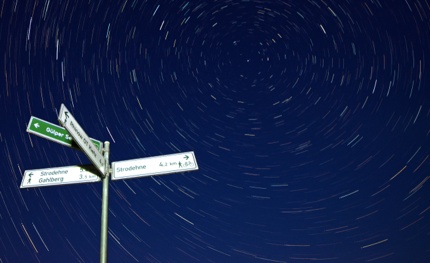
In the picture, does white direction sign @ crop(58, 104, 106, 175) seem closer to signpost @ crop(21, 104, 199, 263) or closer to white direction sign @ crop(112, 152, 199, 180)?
signpost @ crop(21, 104, 199, 263)

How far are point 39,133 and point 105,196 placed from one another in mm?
988

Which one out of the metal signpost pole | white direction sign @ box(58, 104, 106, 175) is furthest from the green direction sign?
the metal signpost pole

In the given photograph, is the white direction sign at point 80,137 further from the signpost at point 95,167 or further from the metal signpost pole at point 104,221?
the metal signpost pole at point 104,221

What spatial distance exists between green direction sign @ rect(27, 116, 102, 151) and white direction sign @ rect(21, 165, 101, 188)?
0.36 m

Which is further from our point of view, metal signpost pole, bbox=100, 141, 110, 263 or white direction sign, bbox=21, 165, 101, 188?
white direction sign, bbox=21, 165, 101, 188

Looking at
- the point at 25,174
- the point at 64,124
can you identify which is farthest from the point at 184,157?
the point at 25,174

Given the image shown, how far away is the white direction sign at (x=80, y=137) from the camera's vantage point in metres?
2.66

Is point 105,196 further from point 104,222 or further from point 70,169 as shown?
point 70,169

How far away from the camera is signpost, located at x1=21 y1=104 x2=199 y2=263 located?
3141mm

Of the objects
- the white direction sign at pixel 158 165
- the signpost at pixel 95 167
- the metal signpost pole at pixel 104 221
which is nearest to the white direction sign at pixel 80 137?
the signpost at pixel 95 167

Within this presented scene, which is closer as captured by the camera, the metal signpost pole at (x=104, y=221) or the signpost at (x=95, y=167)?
the metal signpost pole at (x=104, y=221)

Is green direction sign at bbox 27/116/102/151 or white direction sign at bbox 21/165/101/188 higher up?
green direction sign at bbox 27/116/102/151

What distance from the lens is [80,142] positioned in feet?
9.46

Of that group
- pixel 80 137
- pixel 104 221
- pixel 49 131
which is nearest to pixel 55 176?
pixel 49 131
